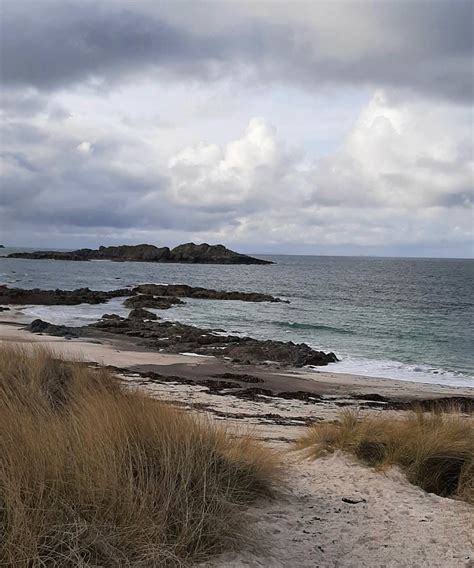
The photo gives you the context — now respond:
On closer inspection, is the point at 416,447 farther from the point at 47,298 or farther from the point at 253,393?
the point at 47,298

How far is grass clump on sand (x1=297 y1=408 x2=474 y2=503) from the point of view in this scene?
6738mm

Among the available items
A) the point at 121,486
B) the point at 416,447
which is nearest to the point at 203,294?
the point at 416,447

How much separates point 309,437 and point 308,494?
6.61 ft

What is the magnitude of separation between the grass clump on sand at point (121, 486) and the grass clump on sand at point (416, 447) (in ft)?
5.36

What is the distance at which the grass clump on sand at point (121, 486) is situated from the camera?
3873mm

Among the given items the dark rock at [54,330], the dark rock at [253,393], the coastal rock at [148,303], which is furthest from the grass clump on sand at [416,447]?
the coastal rock at [148,303]

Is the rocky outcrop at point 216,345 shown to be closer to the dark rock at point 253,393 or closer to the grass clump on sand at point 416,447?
the dark rock at point 253,393

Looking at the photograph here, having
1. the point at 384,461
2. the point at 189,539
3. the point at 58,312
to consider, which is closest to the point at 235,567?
the point at 189,539

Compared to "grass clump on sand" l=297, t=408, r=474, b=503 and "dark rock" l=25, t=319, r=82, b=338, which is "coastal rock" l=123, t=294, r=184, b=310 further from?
"grass clump on sand" l=297, t=408, r=474, b=503

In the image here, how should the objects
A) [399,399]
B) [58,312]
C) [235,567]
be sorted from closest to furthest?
[235,567]
[399,399]
[58,312]

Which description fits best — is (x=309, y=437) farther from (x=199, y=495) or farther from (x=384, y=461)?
(x=199, y=495)

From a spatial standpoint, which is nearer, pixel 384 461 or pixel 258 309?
pixel 384 461

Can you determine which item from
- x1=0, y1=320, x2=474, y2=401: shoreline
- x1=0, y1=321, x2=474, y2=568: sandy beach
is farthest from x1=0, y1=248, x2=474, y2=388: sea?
x1=0, y1=321, x2=474, y2=568: sandy beach

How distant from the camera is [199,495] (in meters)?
4.82
